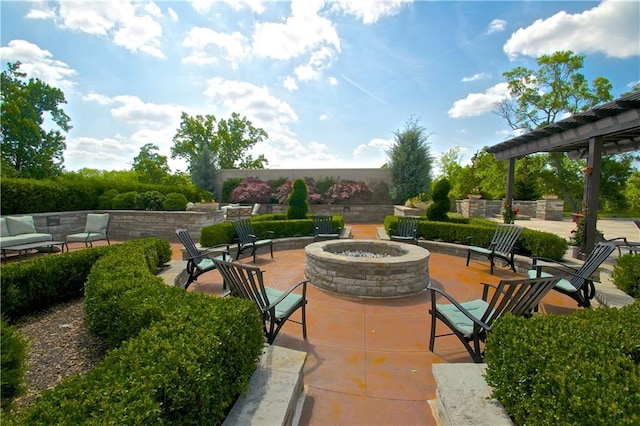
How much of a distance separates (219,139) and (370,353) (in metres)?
30.7

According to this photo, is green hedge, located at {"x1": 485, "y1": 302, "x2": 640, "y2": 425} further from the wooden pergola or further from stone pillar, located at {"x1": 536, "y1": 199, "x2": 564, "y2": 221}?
stone pillar, located at {"x1": 536, "y1": 199, "x2": 564, "y2": 221}

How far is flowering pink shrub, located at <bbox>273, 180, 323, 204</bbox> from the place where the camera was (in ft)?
51.2

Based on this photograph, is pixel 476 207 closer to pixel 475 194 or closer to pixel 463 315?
pixel 475 194

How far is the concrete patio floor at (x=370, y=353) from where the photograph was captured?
2.01 meters

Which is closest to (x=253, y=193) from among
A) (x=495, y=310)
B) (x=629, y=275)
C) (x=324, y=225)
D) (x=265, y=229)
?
(x=265, y=229)

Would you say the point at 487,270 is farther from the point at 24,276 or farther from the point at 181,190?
the point at 181,190

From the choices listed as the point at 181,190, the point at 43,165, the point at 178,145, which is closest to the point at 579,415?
the point at 181,190

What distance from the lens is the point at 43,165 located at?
1686cm

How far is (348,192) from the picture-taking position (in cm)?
1538

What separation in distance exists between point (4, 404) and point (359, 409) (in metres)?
2.03

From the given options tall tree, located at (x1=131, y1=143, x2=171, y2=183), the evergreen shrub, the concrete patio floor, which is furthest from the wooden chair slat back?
tall tree, located at (x1=131, y1=143, x2=171, y2=183)

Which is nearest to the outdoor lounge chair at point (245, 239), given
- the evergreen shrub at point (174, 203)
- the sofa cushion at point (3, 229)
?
the evergreen shrub at point (174, 203)

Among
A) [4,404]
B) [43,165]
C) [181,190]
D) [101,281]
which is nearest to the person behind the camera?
[4,404]

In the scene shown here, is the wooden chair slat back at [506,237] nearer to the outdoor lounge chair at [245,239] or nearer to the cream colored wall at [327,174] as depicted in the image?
→ the outdoor lounge chair at [245,239]
